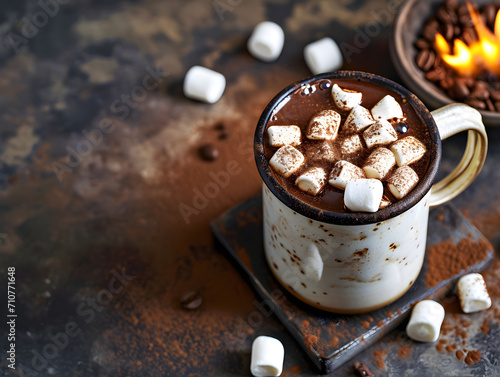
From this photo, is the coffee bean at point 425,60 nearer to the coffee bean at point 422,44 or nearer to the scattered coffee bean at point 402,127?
the coffee bean at point 422,44

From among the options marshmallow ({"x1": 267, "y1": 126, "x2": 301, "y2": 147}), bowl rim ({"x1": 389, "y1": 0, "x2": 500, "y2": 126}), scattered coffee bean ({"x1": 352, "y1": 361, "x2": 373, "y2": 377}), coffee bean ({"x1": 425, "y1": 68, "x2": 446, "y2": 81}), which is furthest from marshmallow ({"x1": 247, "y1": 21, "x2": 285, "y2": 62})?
scattered coffee bean ({"x1": 352, "y1": 361, "x2": 373, "y2": 377})

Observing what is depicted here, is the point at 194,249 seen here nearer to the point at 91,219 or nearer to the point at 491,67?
the point at 91,219

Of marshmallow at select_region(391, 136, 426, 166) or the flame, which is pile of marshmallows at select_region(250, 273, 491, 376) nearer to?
marshmallow at select_region(391, 136, 426, 166)

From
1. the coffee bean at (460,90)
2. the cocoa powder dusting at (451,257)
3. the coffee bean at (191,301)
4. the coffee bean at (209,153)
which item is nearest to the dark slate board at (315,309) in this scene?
the cocoa powder dusting at (451,257)

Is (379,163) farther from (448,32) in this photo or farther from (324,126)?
(448,32)

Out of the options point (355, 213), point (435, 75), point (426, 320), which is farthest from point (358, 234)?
point (435, 75)

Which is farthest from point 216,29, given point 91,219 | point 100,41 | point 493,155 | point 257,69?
point 493,155
